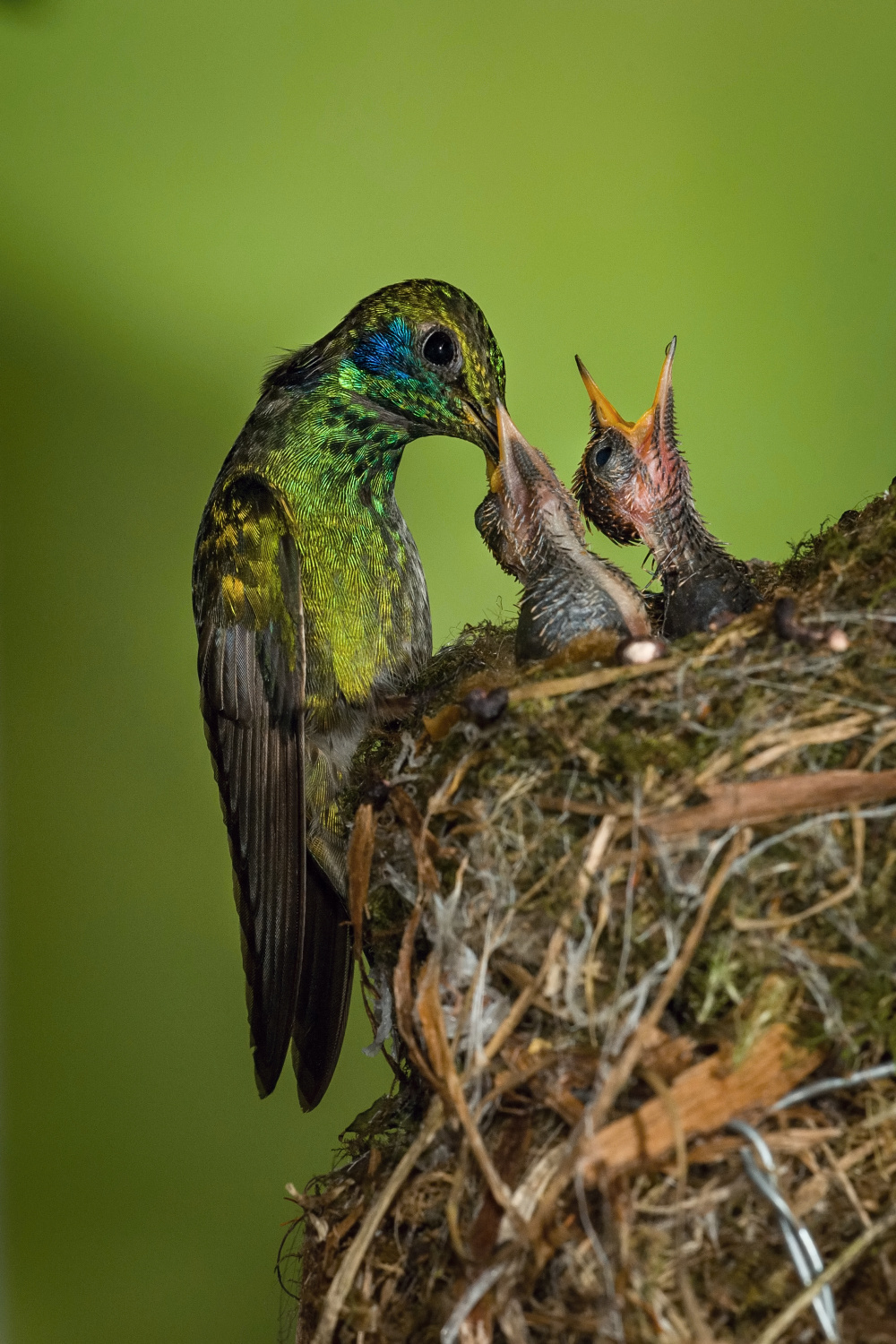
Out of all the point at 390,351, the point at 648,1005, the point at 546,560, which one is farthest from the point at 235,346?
the point at 648,1005

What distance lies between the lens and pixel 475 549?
1757mm

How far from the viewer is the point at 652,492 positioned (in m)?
1.25

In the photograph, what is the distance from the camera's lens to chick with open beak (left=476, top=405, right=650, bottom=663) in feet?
3.30

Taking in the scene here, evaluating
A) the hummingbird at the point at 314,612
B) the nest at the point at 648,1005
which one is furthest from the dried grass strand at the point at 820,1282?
the hummingbird at the point at 314,612

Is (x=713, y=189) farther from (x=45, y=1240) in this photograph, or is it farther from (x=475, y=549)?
(x=45, y=1240)

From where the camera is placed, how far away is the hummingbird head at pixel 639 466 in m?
1.25

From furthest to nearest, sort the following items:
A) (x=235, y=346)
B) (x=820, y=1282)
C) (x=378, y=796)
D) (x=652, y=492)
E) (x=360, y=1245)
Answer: (x=235, y=346)
(x=652, y=492)
(x=378, y=796)
(x=360, y=1245)
(x=820, y=1282)

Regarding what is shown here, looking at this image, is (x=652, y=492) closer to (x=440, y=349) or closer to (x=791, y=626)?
(x=440, y=349)

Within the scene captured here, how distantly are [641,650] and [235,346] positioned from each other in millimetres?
1037

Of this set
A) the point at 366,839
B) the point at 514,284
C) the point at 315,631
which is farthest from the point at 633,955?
the point at 514,284

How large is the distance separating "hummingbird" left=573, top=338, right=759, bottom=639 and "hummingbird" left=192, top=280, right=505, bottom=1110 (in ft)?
0.48

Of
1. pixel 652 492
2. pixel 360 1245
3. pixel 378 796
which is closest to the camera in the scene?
pixel 360 1245

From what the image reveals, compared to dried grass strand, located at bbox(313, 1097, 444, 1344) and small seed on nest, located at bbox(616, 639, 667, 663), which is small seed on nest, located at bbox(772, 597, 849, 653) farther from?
dried grass strand, located at bbox(313, 1097, 444, 1344)

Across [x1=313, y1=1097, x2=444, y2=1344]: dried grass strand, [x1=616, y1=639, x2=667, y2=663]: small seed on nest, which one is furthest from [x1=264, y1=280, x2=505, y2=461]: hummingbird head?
[x1=313, y1=1097, x2=444, y2=1344]: dried grass strand
